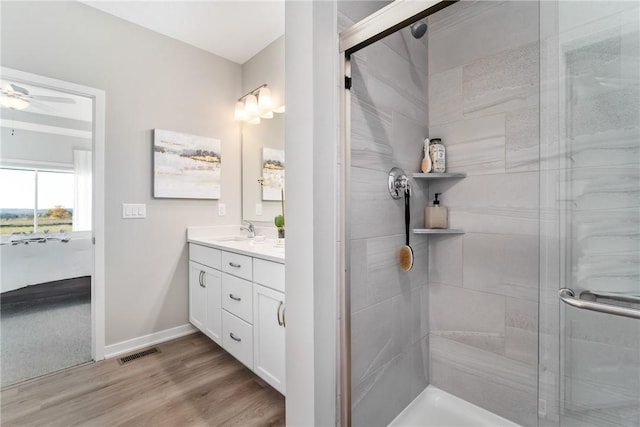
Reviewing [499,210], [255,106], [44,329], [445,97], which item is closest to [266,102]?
[255,106]

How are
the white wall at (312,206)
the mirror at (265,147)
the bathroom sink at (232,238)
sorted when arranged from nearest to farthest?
the white wall at (312,206) < the mirror at (265,147) < the bathroom sink at (232,238)

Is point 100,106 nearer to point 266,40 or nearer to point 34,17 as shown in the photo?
point 34,17

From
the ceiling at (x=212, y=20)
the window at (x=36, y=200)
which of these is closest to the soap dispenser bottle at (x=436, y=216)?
the ceiling at (x=212, y=20)

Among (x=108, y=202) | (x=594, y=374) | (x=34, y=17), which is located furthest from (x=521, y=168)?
(x=34, y=17)

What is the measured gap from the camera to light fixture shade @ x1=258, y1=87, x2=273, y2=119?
2523 millimetres

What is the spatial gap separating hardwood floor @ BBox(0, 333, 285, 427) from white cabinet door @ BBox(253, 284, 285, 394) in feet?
0.63

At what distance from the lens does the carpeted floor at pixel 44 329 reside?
1992mm

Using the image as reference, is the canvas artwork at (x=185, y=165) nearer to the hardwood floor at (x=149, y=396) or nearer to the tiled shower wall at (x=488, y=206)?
the hardwood floor at (x=149, y=396)

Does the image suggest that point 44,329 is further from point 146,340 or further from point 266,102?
point 266,102

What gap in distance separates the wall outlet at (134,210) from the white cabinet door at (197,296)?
0.56 meters

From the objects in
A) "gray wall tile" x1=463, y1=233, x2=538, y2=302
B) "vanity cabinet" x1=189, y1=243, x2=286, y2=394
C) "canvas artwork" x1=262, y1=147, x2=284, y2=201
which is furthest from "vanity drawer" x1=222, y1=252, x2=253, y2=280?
"gray wall tile" x1=463, y1=233, x2=538, y2=302

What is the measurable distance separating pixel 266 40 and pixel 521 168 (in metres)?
2.25

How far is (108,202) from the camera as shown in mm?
2160

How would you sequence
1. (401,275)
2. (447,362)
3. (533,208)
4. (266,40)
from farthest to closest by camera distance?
(266,40)
(447,362)
(401,275)
(533,208)
